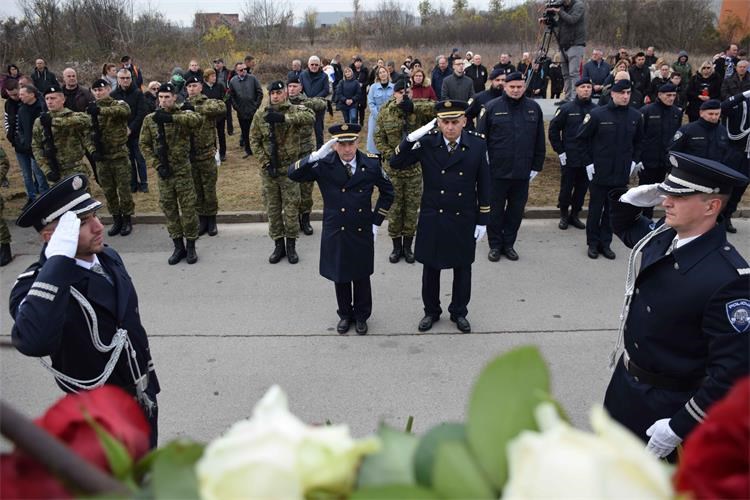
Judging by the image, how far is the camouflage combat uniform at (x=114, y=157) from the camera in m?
7.88

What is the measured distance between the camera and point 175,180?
279 inches

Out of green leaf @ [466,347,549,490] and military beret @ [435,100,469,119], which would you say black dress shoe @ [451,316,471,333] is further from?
green leaf @ [466,347,549,490]

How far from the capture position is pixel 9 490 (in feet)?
2.05

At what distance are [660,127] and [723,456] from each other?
8.04 meters

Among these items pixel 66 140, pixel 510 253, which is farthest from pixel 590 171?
pixel 66 140

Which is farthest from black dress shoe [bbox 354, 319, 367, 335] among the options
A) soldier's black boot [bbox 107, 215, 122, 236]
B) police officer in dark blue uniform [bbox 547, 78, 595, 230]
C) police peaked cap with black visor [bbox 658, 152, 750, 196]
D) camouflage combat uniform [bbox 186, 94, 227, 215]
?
soldier's black boot [bbox 107, 215, 122, 236]

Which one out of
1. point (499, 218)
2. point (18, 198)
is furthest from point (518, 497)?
point (18, 198)

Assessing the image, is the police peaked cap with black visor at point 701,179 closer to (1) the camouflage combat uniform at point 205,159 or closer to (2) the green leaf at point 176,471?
(2) the green leaf at point 176,471

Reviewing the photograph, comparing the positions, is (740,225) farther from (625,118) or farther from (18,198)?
(18,198)

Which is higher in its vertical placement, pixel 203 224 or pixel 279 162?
pixel 279 162

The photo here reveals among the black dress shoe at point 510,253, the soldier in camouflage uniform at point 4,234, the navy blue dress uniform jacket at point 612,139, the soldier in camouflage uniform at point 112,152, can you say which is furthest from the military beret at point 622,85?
the soldier in camouflage uniform at point 4,234

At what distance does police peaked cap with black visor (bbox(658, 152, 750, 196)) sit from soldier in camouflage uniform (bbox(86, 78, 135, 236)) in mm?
7100

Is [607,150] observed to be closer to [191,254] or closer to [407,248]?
[407,248]

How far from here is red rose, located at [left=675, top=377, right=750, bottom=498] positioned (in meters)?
0.64
